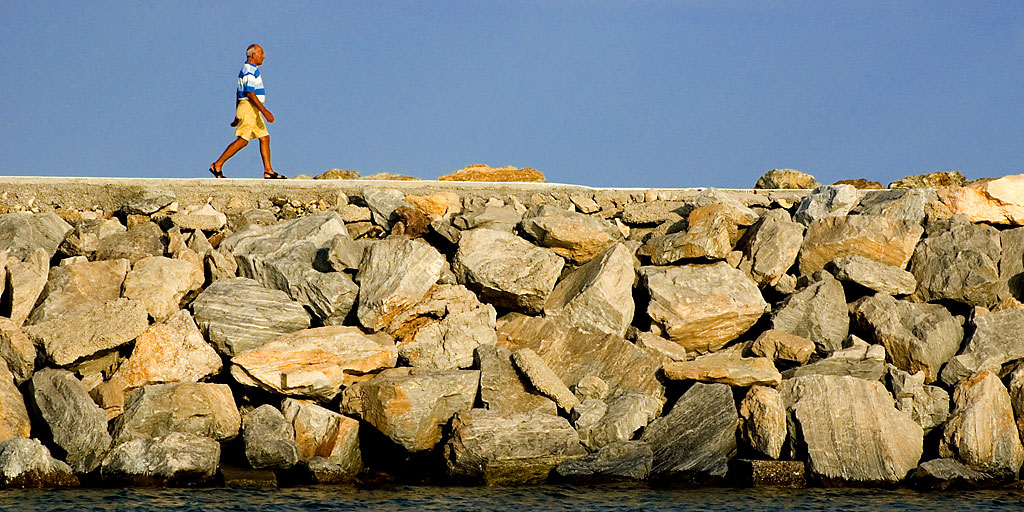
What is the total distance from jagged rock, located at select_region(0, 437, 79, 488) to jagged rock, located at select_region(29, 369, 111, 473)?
0.25 metres

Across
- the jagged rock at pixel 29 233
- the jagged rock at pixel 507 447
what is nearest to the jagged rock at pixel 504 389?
the jagged rock at pixel 507 447

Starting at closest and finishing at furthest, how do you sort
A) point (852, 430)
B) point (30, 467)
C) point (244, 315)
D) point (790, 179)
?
1. point (30, 467)
2. point (852, 430)
3. point (244, 315)
4. point (790, 179)

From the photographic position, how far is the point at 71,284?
1134 centimetres

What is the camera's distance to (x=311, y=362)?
10.5 metres

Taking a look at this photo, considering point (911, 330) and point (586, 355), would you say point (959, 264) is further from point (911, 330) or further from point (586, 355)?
point (586, 355)

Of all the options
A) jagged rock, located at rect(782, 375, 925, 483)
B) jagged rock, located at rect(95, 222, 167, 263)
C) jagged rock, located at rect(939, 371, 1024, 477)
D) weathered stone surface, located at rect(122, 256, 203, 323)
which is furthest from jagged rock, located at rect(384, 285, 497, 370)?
jagged rock, located at rect(939, 371, 1024, 477)

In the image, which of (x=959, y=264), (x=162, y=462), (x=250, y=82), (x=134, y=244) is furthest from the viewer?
(x=250, y=82)

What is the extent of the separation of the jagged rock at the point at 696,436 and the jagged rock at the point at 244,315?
4.09 metres

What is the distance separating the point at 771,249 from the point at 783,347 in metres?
1.85

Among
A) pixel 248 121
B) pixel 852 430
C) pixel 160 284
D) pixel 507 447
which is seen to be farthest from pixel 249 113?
pixel 852 430

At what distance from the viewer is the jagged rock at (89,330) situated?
33.8 feet

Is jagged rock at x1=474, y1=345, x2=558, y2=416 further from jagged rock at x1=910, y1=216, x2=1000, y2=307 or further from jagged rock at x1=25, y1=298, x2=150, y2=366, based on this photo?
jagged rock at x1=910, y1=216, x2=1000, y2=307

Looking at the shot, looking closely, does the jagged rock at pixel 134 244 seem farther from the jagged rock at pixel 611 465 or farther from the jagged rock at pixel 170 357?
the jagged rock at pixel 611 465

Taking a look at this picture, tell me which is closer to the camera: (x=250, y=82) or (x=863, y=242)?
(x=863, y=242)
